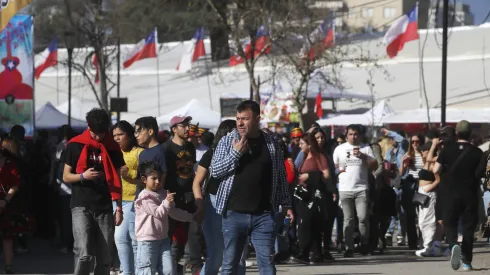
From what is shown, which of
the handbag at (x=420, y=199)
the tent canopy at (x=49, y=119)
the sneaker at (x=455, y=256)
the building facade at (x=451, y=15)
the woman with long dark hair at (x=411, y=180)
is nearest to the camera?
the sneaker at (x=455, y=256)

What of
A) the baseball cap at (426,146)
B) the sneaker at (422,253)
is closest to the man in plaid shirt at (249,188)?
the sneaker at (422,253)

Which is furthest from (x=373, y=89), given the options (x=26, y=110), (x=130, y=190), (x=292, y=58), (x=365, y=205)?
(x=130, y=190)

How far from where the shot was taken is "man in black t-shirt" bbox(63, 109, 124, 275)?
9406mm

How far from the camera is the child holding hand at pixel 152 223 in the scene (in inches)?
379

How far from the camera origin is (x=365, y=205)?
49.7 ft

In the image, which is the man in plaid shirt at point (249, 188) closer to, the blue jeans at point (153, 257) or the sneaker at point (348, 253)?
the blue jeans at point (153, 257)

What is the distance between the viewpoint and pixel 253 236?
336 inches

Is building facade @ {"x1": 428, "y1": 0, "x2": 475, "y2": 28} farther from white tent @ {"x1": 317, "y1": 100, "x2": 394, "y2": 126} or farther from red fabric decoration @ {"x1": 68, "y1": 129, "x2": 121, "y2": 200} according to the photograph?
red fabric decoration @ {"x1": 68, "y1": 129, "x2": 121, "y2": 200}

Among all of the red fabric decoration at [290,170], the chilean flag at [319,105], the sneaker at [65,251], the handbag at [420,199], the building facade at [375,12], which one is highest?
the building facade at [375,12]

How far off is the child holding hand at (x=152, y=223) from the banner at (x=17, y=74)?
11.5 m

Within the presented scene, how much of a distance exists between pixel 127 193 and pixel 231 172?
235cm

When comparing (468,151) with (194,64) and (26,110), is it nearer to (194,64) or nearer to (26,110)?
(26,110)

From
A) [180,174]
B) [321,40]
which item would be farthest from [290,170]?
[321,40]

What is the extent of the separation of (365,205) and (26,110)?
843cm
